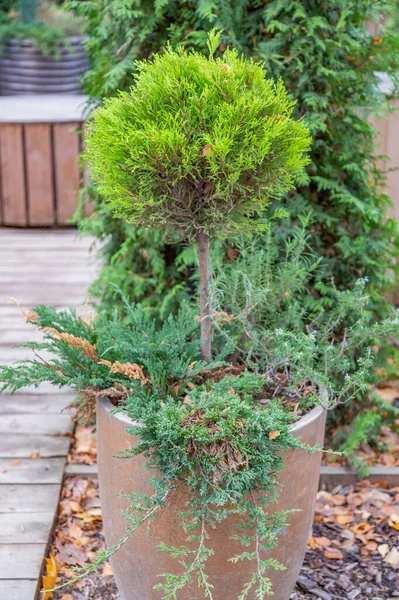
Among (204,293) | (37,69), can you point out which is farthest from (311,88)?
(37,69)

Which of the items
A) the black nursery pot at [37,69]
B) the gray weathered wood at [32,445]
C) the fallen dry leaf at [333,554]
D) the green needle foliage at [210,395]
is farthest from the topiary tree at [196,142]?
the black nursery pot at [37,69]

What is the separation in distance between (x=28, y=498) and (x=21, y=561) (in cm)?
38

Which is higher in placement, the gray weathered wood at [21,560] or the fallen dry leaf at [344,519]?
the gray weathered wood at [21,560]

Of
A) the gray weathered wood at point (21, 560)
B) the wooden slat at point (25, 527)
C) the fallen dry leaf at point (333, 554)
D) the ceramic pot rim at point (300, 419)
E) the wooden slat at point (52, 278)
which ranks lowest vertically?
the wooden slat at point (52, 278)

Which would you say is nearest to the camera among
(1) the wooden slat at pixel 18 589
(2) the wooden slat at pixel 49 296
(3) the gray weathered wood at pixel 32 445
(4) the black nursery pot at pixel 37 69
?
(1) the wooden slat at pixel 18 589

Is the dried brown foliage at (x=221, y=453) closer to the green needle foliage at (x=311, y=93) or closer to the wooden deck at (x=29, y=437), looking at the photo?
the wooden deck at (x=29, y=437)

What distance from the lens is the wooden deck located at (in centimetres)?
224

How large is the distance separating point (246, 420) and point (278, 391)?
38cm

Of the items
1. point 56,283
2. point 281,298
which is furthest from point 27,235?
point 281,298

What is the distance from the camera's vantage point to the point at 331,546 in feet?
8.02

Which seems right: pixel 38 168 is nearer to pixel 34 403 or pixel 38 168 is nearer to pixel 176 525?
pixel 34 403

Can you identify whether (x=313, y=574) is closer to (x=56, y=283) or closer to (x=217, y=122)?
(x=217, y=122)

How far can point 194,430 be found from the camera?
1.59 meters

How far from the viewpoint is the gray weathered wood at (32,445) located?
9.44ft
